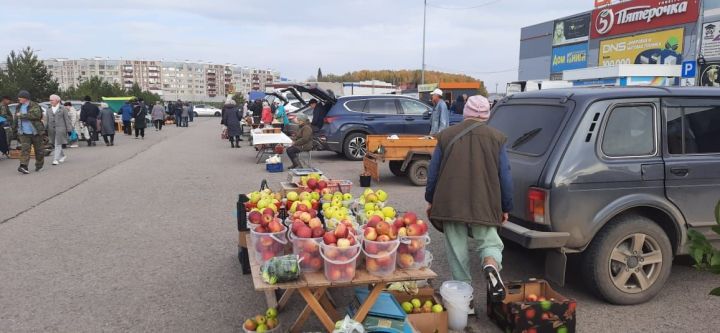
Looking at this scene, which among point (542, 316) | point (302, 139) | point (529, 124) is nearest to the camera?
point (542, 316)

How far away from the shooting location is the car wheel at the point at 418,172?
10.3 metres

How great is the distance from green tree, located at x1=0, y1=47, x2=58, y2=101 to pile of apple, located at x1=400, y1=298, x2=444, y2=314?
39618 millimetres

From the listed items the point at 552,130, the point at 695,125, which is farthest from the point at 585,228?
the point at 695,125

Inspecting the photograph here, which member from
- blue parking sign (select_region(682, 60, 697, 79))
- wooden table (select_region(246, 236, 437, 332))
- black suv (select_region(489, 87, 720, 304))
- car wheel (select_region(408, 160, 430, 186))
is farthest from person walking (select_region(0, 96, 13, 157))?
blue parking sign (select_region(682, 60, 697, 79))

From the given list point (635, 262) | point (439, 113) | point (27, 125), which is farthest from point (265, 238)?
point (27, 125)

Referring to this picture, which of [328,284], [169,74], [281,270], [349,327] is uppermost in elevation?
[169,74]

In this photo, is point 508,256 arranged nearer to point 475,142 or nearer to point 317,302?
point 475,142

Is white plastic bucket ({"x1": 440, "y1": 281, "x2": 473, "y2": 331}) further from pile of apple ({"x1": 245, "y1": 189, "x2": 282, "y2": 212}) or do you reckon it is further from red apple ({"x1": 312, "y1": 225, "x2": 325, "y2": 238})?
pile of apple ({"x1": 245, "y1": 189, "x2": 282, "y2": 212})

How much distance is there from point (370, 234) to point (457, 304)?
1.01m

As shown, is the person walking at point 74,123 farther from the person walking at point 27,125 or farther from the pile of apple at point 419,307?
the pile of apple at point 419,307

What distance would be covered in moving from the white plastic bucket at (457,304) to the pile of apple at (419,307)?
9 cm

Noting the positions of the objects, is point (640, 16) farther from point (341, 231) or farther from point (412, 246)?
point (341, 231)

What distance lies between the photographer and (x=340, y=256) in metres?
3.34

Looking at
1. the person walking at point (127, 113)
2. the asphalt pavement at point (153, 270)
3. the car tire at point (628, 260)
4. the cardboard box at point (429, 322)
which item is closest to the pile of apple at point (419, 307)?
the cardboard box at point (429, 322)
